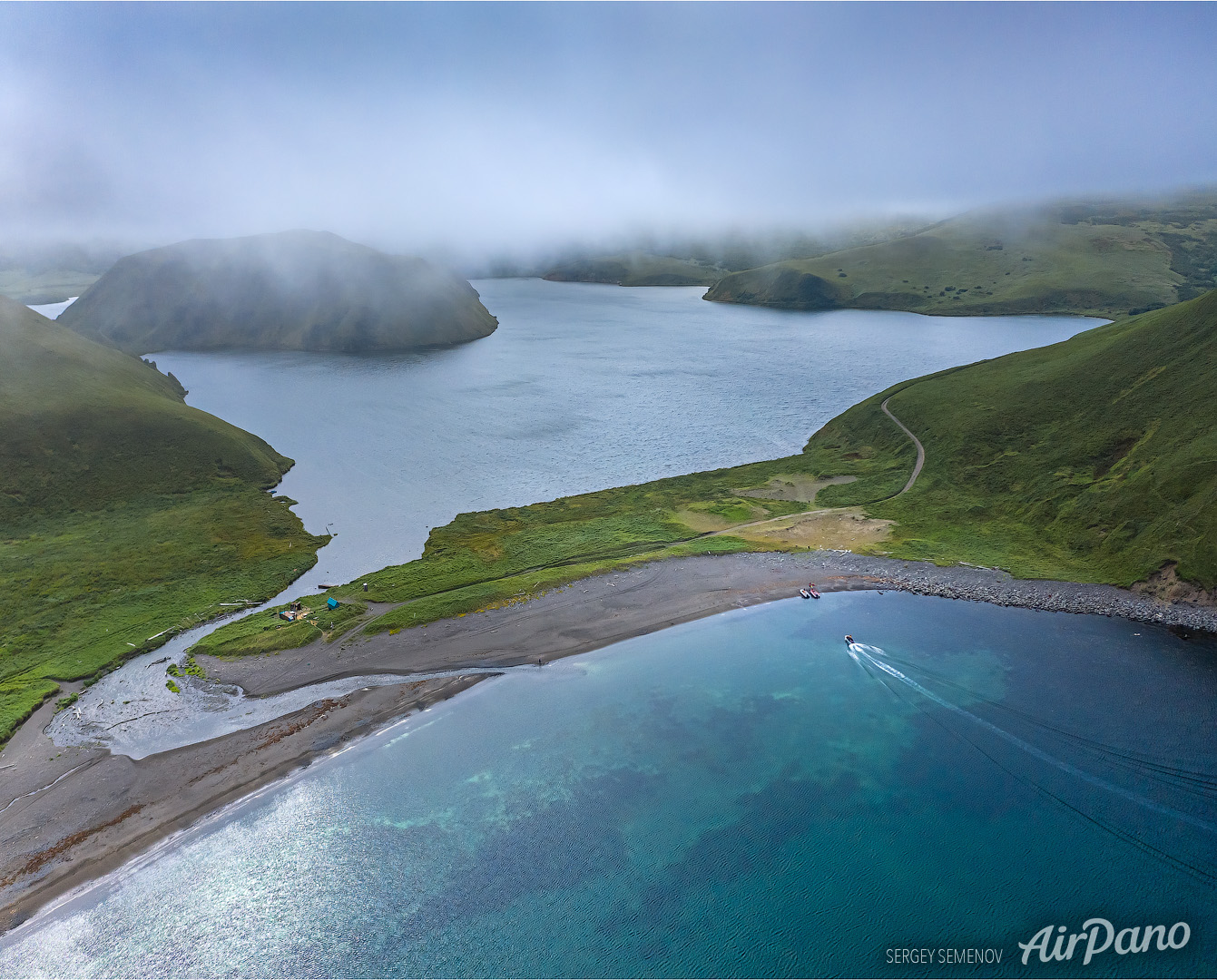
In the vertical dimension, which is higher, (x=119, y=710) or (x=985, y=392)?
(x=985, y=392)

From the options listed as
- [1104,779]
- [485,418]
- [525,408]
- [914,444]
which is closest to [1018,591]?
[1104,779]

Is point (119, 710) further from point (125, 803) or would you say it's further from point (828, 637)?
point (828, 637)

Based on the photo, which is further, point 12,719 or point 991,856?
point 12,719

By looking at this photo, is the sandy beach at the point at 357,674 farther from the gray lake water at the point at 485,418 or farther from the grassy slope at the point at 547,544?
the grassy slope at the point at 547,544

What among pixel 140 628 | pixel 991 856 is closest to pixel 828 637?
pixel 991 856

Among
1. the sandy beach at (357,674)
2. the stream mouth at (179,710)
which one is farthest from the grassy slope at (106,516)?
the sandy beach at (357,674)
